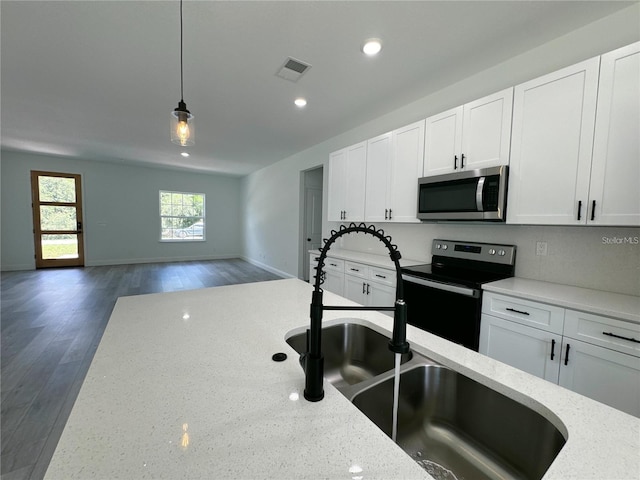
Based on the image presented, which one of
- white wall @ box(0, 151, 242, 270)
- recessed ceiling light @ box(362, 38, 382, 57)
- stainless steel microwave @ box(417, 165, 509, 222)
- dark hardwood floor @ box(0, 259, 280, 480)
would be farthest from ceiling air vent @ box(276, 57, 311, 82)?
white wall @ box(0, 151, 242, 270)

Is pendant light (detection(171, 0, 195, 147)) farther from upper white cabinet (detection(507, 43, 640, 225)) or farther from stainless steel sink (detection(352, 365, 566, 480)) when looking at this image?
upper white cabinet (detection(507, 43, 640, 225))

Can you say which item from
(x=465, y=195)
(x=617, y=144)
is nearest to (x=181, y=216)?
(x=465, y=195)

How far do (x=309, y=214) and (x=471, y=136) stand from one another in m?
3.67

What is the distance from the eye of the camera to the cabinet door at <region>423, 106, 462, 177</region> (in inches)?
91.8

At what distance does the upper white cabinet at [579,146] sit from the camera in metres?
1.51

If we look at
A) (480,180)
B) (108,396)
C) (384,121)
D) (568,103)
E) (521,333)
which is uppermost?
(384,121)

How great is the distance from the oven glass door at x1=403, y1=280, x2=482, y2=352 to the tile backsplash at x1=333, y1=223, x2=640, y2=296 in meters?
0.69

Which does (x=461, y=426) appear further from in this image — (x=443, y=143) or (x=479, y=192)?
(x=443, y=143)

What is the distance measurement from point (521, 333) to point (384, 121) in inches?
112

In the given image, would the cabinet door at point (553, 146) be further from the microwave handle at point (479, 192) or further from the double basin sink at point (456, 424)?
the double basin sink at point (456, 424)

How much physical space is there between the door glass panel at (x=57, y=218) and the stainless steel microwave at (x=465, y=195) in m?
8.10

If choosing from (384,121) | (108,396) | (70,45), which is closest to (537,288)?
(108,396)

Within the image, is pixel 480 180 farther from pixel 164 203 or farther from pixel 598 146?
pixel 164 203

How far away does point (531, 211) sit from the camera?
1903 mm
